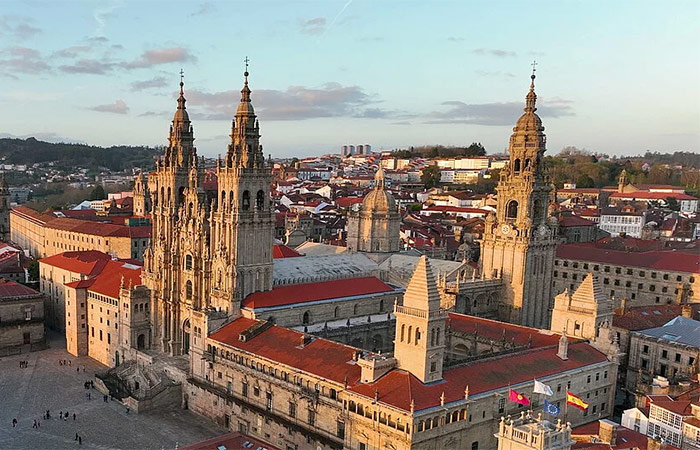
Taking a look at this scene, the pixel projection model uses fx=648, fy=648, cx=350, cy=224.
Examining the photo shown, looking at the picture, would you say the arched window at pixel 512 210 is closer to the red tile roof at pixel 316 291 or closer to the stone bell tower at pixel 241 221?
the red tile roof at pixel 316 291

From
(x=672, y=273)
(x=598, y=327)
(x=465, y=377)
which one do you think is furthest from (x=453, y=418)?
(x=672, y=273)

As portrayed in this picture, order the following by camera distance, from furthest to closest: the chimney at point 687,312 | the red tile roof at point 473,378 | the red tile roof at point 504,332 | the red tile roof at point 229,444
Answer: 1. the chimney at point 687,312
2. the red tile roof at point 504,332
3. the red tile roof at point 473,378
4. the red tile roof at point 229,444

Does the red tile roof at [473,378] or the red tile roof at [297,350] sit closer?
the red tile roof at [473,378]

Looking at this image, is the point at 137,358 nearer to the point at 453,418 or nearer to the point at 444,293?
the point at 444,293

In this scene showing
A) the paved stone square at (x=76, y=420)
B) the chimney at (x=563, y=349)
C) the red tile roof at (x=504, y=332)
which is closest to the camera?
the chimney at (x=563, y=349)

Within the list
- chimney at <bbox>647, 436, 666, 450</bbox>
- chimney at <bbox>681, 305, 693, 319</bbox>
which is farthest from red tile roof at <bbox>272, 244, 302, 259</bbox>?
chimney at <bbox>647, 436, 666, 450</bbox>

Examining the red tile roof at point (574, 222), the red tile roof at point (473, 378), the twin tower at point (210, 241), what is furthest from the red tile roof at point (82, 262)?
the red tile roof at point (574, 222)
